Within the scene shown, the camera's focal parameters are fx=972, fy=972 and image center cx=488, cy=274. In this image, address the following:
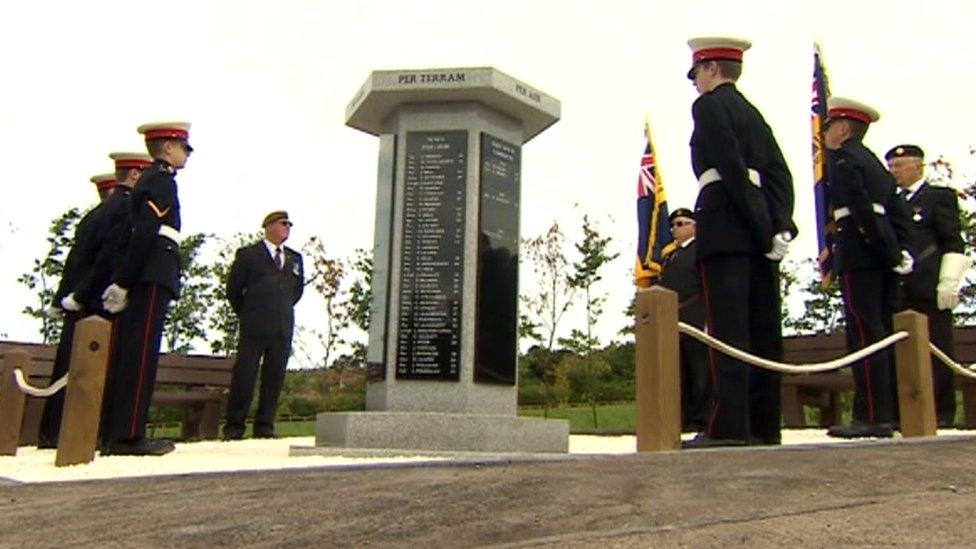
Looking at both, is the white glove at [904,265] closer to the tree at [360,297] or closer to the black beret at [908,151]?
the black beret at [908,151]

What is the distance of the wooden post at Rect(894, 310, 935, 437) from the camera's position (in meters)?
6.57

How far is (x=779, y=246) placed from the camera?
575 centimetres

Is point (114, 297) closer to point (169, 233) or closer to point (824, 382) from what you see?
point (169, 233)

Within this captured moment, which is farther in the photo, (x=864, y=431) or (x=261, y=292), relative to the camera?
(x=261, y=292)

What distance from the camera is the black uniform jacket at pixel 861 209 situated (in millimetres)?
6941

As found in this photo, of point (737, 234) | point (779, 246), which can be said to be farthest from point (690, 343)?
point (737, 234)

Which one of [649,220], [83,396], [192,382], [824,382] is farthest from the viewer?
[649,220]

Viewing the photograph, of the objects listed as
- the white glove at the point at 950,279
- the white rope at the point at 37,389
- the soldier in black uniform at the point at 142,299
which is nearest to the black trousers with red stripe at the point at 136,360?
the soldier in black uniform at the point at 142,299

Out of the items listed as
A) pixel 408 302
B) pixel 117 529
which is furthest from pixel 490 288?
pixel 117 529

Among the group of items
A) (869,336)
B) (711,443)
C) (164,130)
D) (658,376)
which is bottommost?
(711,443)

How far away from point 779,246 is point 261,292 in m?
6.04

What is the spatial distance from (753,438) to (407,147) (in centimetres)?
375

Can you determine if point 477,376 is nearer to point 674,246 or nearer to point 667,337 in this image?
point 667,337

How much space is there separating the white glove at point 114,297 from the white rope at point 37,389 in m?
0.56
